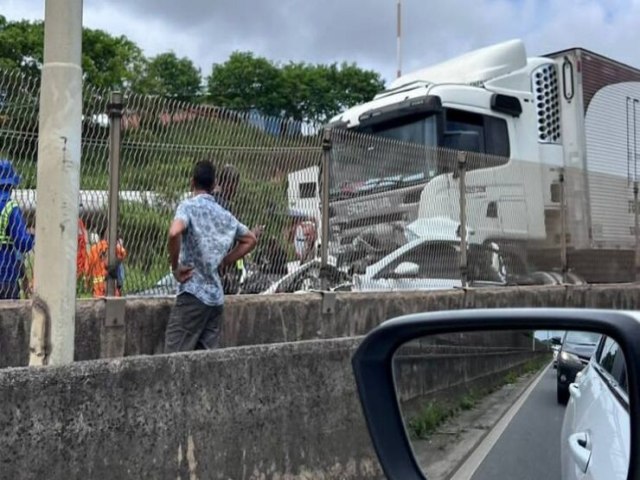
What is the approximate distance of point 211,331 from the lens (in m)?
6.39

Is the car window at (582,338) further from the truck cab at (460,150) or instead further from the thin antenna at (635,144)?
the thin antenna at (635,144)

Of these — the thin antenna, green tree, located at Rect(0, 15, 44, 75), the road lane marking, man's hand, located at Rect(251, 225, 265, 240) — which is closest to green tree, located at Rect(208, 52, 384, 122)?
green tree, located at Rect(0, 15, 44, 75)

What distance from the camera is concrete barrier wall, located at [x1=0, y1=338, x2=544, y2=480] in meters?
3.70

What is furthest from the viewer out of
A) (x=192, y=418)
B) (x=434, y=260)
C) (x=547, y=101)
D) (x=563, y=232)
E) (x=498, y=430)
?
(x=547, y=101)

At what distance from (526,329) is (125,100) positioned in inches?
189

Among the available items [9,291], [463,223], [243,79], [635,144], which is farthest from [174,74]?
[9,291]

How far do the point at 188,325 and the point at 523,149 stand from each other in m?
9.25

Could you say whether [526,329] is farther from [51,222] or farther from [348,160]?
[348,160]

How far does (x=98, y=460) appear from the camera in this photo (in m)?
3.97

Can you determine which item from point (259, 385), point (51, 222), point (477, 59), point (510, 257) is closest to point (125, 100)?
point (51, 222)

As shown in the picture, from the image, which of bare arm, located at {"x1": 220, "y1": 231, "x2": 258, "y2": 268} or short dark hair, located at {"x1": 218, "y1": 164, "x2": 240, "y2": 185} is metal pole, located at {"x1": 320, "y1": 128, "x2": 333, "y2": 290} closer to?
short dark hair, located at {"x1": 218, "y1": 164, "x2": 240, "y2": 185}

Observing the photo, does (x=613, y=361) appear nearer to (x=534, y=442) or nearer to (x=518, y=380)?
(x=534, y=442)

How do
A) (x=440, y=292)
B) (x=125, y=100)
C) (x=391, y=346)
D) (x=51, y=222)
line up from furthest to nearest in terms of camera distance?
(x=440, y=292)
(x=125, y=100)
(x=51, y=222)
(x=391, y=346)

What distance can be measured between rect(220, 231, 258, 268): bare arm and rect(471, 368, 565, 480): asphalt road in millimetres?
3650
